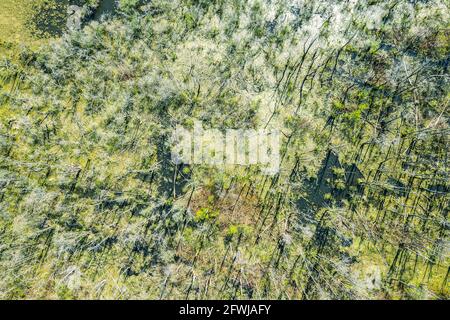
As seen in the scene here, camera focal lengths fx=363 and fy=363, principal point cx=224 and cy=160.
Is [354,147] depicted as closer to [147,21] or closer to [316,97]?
[316,97]

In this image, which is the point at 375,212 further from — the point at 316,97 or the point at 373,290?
the point at 316,97

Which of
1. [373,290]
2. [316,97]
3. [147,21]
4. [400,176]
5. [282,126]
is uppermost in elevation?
[147,21]

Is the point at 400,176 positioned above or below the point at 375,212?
above

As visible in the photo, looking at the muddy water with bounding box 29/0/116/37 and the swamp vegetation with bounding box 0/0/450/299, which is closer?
the swamp vegetation with bounding box 0/0/450/299

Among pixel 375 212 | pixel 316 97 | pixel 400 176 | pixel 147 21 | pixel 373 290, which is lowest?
pixel 373 290

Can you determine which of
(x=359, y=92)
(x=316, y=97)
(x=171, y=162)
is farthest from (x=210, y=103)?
(x=359, y=92)

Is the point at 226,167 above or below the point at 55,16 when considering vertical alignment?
below

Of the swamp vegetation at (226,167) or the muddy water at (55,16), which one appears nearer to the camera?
the swamp vegetation at (226,167)

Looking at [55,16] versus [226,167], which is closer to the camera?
[226,167]

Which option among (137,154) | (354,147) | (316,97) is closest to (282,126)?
(316,97)
